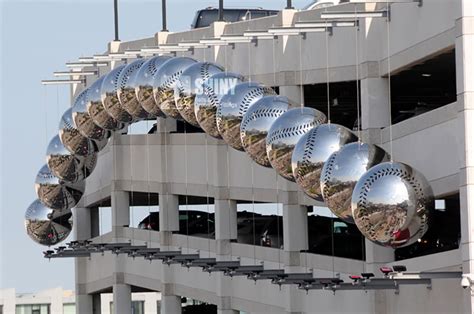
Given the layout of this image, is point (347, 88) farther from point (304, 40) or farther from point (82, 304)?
point (82, 304)

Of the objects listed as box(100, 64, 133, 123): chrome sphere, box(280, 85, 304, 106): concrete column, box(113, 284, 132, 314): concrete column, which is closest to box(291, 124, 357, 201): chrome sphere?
box(280, 85, 304, 106): concrete column

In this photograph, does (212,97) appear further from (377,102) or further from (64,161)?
(64,161)

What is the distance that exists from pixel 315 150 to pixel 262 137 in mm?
2652

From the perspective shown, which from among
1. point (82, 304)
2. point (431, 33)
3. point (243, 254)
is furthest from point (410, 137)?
point (82, 304)

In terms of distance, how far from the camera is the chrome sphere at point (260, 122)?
35.8 m

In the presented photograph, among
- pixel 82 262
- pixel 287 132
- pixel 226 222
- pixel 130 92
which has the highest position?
pixel 130 92

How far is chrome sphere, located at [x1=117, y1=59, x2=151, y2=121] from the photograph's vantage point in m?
44.2

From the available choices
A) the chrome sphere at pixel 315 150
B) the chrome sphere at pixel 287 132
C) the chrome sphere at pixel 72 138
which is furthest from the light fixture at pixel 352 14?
the chrome sphere at pixel 72 138

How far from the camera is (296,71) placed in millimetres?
45219

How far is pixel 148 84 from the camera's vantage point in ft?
142

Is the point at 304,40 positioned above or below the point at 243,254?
above

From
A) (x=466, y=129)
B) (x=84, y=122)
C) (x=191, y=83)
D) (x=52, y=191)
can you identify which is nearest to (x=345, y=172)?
(x=466, y=129)

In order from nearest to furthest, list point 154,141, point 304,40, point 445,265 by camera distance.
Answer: point 445,265 < point 304,40 < point 154,141

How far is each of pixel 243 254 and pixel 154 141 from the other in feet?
18.9
